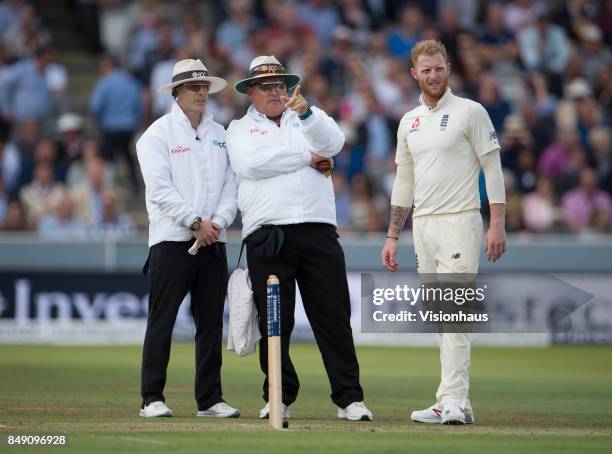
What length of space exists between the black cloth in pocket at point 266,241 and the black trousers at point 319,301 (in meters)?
0.08

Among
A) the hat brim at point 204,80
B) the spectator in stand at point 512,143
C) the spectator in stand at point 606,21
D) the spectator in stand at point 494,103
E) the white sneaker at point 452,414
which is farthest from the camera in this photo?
the spectator in stand at point 606,21

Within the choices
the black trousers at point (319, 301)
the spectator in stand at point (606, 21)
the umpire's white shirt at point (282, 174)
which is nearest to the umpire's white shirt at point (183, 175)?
the umpire's white shirt at point (282, 174)

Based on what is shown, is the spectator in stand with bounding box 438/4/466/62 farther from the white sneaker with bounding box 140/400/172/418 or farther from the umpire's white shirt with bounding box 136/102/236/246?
the white sneaker with bounding box 140/400/172/418

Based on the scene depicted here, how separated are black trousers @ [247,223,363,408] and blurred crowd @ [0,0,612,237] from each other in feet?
33.1

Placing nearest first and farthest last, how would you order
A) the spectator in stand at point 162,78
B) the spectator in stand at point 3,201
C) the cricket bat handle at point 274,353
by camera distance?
1. the cricket bat handle at point 274,353
2. the spectator in stand at point 3,201
3. the spectator in stand at point 162,78

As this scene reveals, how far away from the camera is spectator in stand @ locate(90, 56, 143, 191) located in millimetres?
22422

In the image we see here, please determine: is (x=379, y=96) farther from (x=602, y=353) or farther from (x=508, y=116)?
(x=602, y=353)

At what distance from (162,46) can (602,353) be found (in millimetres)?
9300

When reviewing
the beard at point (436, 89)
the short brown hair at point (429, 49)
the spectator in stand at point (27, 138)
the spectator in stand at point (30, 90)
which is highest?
Result: the spectator in stand at point (30, 90)

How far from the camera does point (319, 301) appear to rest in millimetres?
10125

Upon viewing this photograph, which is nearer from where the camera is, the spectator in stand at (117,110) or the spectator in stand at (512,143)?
the spectator in stand at (512,143)

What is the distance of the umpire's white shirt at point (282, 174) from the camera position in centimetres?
995

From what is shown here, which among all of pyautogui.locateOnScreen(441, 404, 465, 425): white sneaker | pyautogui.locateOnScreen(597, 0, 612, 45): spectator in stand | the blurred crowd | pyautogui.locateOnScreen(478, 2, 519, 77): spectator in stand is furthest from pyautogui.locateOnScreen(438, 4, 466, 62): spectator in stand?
pyautogui.locateOnScreen(441, 404, 465, 425): white sneaker

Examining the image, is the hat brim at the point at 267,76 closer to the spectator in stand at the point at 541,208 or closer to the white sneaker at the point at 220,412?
the white sneaker at the point at 220,412
